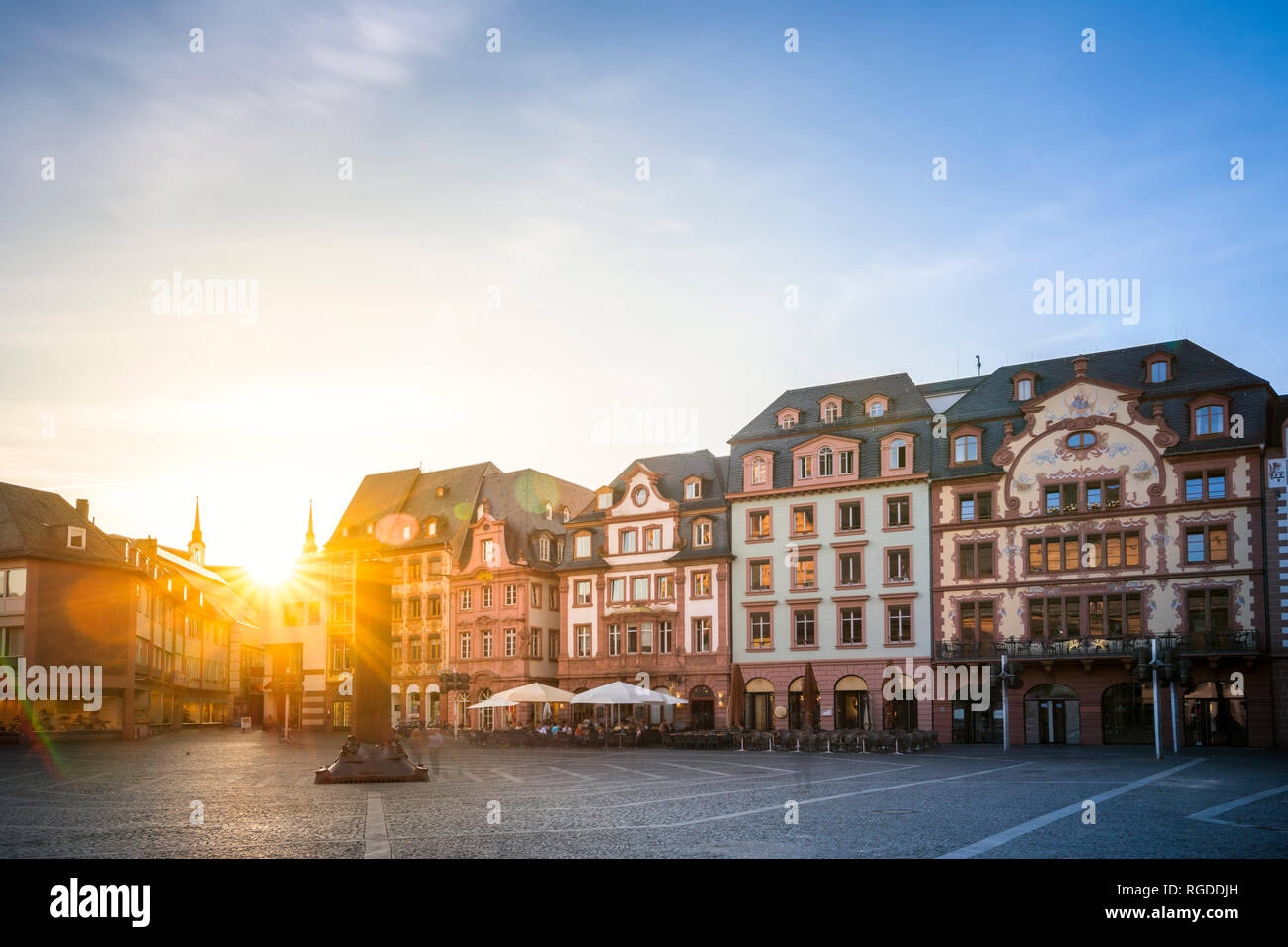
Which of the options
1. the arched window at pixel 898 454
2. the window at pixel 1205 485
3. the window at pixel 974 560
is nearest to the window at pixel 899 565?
the window at pixel 974 560

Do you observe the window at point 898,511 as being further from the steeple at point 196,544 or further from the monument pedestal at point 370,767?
the steeple at point 196,544

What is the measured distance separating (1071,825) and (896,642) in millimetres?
41200

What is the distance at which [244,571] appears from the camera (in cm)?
14462

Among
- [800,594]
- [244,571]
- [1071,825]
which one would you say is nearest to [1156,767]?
[1071,825]

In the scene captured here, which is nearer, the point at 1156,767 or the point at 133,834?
the point at 133,834

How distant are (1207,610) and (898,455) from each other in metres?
15.3

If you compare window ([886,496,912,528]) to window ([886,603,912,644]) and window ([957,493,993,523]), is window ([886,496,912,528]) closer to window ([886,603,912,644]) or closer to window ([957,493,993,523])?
window ([957,493,993,523])

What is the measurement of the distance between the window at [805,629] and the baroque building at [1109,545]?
6328 millimetres

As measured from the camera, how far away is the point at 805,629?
61688 mm

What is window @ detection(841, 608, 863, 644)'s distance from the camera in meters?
60.2

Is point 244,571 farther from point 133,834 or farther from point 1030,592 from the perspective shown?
point 133,834

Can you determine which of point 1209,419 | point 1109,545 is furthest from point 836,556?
point 1209,419
